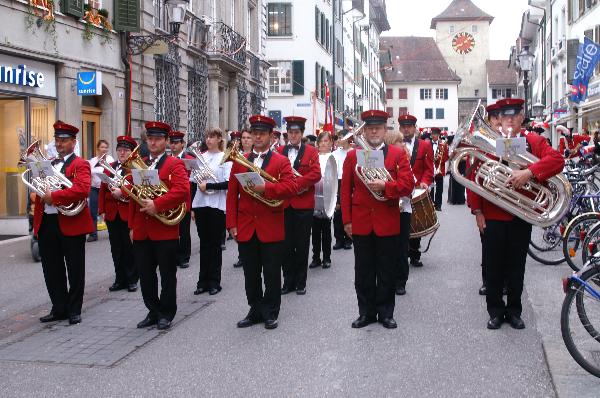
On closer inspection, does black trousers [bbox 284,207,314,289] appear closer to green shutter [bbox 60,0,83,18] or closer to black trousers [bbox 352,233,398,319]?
black trousers [bbox 352,233,398,319]

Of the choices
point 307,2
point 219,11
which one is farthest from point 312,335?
point 307,2

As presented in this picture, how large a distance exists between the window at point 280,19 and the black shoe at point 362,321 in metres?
37.6

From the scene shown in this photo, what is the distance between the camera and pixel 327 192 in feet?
34.0

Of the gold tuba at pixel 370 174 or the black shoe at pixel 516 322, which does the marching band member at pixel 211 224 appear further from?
the black shoe at pixel 516 322

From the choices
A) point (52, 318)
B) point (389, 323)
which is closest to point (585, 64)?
point (389, 323)

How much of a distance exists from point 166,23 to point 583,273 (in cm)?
1852

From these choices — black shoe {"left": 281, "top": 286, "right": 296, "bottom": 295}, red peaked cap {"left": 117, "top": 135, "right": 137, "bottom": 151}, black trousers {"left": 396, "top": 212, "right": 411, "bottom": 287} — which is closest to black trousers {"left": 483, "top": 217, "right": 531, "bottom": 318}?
black trousers {"left": 396, "top": 212, "right": 411, "bottom": 287}

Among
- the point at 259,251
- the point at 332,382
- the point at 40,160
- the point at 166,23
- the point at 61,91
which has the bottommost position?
the point at 332,382

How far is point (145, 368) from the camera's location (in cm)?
609

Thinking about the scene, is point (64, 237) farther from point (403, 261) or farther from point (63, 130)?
point (403, 261)

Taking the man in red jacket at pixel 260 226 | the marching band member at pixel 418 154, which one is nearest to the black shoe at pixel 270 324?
the man in red jacket at pixel 260 226

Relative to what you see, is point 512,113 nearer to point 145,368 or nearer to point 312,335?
point 312,335

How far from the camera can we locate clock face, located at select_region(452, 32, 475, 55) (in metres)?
110

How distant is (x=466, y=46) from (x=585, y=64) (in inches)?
3557
